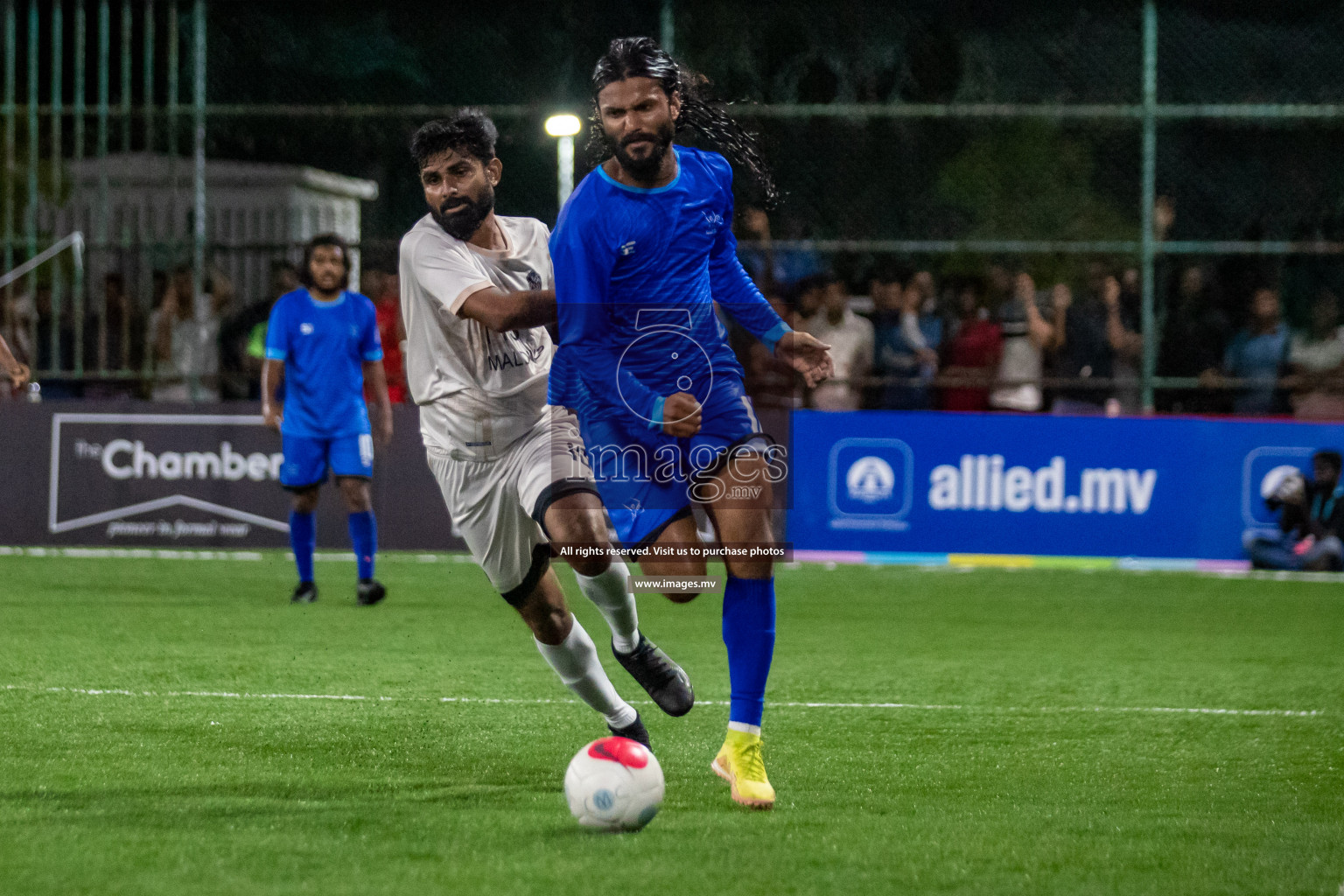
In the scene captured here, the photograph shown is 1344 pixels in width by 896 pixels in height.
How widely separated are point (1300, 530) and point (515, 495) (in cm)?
860

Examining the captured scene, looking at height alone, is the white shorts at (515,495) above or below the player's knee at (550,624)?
above

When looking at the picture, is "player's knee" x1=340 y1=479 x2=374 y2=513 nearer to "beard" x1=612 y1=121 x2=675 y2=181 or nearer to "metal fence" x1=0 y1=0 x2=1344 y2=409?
"metal fence" x1=0 y1=0 x2=1344 y2=409

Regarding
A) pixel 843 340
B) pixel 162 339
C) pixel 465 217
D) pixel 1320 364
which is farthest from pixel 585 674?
pixel 162 339

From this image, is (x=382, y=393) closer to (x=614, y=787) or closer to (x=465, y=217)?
(x=465, y=217)

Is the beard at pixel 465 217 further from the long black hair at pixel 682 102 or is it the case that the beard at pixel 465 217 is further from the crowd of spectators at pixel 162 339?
the crowd of spectators at pixel 162 339

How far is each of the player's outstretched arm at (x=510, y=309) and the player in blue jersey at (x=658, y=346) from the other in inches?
3.0

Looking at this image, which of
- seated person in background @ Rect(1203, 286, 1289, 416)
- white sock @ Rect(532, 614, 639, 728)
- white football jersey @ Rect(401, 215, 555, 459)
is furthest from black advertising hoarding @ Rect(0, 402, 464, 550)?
white sock @ Rect(532, 614, 639, 728)

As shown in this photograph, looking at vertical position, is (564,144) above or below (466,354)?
above

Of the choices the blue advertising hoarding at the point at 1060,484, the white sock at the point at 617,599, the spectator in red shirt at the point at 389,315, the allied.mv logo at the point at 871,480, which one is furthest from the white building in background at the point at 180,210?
the white sock at the point at 617,599

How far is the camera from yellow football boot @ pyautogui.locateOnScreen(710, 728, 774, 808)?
4.89 m

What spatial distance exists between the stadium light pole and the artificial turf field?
4.29 metres

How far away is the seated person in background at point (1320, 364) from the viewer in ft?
42.0

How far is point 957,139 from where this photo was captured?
45.1 ft

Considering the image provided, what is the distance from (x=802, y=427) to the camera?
12.8m
